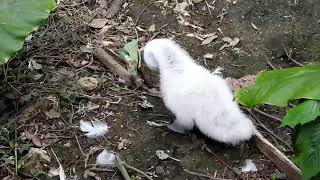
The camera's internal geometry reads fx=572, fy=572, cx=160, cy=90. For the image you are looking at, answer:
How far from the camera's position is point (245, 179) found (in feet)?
9.78

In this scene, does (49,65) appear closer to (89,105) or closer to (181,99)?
(89,105)

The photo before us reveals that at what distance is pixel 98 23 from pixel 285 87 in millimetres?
2219

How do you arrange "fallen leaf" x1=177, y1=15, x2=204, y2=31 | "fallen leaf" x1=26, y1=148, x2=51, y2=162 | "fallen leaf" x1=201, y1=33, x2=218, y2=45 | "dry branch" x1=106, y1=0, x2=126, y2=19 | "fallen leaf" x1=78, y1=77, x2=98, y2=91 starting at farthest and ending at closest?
1. "dry branch" x1=106, y1=0, x2=126, y2=19
2. "fallen leaf" x1=177, y1=15, x2=204, y2=31
3. "fallen leaf" x1=201, y1=33, x2=218, y2=45
4. "fallen leaf" x1=78, y1=77, x2=98, y2=91
5. "fallen leaf" x1=26, y1=148, x2=51, y2=162

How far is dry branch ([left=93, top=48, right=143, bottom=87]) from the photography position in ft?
11.6

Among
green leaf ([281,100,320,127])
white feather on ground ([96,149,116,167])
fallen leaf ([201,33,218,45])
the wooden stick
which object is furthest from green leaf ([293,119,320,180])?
fallen leaf ([201,33,218,45])

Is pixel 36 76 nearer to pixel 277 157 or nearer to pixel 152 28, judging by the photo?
pixel 152 28

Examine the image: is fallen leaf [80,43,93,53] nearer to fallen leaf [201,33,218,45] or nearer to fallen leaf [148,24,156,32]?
fallen leaf [148,24,156,32]

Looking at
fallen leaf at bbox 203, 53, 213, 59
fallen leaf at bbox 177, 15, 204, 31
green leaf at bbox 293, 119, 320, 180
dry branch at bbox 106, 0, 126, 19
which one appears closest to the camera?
green leaf at bbox 293, 119, 320, 180

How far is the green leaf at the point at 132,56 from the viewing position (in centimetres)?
361

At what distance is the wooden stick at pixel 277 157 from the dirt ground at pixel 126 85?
0.04 m

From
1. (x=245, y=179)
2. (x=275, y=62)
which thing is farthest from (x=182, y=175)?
(x=275, y=62)

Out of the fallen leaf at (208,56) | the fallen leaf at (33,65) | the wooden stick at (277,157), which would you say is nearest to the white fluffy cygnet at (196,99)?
the wooden stick at (277,157)

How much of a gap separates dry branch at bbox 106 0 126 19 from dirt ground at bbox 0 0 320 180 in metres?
0.04

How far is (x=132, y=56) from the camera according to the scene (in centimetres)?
369
